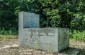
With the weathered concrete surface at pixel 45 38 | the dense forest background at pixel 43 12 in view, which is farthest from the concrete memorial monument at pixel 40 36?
the dense forest background at pixel 43 12

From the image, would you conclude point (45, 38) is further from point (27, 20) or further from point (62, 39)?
point (27, 20)

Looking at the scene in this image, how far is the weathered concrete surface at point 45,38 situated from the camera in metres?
10.7

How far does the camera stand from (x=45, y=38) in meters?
11.1

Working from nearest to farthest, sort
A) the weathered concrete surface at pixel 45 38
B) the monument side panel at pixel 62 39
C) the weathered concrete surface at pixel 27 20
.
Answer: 1. the weathered concrete surface at pixel 45 38
2. the monument side panel at pixel 62 39
3. the weathered concrete surface at pixel 27 20

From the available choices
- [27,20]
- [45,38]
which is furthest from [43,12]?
[45,38]

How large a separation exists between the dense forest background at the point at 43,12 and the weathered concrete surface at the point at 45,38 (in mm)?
8386

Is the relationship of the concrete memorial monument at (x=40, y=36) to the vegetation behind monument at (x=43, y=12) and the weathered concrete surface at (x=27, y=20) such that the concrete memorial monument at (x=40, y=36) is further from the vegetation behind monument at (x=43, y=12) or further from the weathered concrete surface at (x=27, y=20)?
the vegetation behind monument at (x=43, y=12)

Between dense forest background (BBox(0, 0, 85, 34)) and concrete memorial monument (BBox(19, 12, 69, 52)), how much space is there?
7938 mm

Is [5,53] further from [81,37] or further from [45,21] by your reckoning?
[45,21]

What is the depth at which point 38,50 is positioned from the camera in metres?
11.3

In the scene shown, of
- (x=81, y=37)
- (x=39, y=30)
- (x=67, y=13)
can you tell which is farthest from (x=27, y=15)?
(x=67, y=13)

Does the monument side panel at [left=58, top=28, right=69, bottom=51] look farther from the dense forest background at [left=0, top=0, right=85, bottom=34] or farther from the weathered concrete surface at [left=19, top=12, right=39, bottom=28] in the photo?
the dense forest background at [left=0, top=0, right=85, bottom=34]

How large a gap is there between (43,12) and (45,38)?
12831 millimetres

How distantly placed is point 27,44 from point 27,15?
1.62 meters
